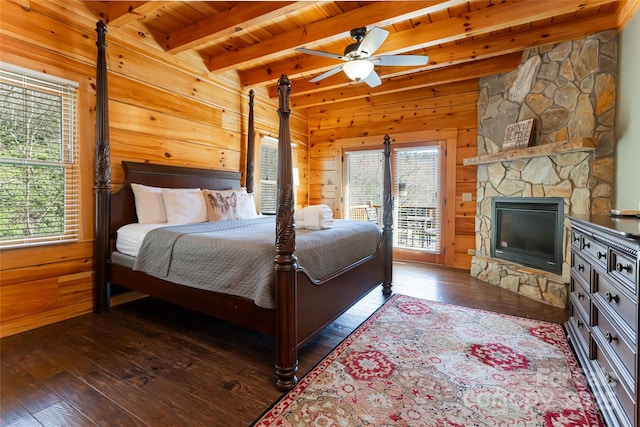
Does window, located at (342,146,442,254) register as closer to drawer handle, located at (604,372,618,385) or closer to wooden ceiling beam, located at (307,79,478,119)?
wooden ceiling beam, located at (307,79,478,119)

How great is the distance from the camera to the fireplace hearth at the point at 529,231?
3346 mm

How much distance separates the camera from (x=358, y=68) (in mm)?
2836

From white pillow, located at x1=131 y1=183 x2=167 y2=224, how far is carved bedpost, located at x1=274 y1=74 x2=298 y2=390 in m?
1.84

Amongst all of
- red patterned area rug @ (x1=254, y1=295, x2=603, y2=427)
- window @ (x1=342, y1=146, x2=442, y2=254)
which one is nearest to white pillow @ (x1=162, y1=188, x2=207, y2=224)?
red patterned area rug @ (x1=254, y1=295, x2=603, y2=427)

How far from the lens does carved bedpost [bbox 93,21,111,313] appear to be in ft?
9.02

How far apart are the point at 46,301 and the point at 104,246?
1.97ft

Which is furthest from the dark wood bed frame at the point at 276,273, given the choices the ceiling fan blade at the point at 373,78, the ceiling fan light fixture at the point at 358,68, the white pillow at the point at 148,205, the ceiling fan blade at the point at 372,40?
the ceiling fan blade at the point at 372,40

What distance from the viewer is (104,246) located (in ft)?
9.21

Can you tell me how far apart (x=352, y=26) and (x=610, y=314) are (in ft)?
9.69

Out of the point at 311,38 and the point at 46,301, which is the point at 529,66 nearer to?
the point at 311,38

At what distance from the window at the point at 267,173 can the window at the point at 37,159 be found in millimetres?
2581

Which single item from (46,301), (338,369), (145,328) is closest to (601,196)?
(338,369)

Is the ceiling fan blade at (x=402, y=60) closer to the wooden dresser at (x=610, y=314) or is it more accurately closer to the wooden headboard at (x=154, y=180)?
the wooden dresser at (x=610, y=314)

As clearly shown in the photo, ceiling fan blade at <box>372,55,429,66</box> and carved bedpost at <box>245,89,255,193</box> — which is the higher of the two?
ceiling fan blade at <box>372,55,429,66</box>
